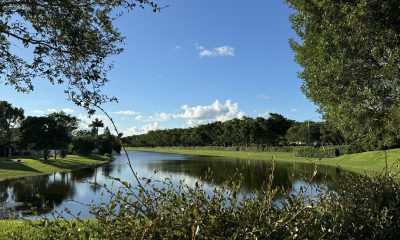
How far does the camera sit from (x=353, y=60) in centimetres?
1389

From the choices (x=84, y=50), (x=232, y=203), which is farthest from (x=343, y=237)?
(x=84, y=50)

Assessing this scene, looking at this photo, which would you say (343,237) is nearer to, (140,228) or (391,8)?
(140,228)

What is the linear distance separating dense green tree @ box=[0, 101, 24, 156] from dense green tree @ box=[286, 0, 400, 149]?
75.1m

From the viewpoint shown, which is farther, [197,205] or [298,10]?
[298,10]

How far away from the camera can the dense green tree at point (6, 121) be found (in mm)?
78500

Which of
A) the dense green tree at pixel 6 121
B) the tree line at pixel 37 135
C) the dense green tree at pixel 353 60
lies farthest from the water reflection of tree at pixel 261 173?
the dense green tree at pixel 6 121


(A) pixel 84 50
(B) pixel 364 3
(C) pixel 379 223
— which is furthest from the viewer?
(B) pixel 364 3

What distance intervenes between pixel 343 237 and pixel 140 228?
2496 mm

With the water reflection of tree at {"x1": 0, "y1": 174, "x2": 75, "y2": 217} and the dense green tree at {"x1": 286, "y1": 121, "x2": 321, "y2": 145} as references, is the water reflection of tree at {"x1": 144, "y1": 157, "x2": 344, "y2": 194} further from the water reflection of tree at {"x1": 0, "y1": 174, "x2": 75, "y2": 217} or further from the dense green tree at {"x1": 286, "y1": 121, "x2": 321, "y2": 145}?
the dense green tree at {"x1": 286, "y1": 121, "x2": 321, "y2": 145}

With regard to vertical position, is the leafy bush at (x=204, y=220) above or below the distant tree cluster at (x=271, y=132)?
below

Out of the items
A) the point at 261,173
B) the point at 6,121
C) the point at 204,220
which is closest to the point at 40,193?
the point at 261,173

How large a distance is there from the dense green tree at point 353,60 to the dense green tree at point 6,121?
75065 millimetres

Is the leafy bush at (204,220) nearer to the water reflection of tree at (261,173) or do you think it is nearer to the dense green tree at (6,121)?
the water reflection of tree at (261,173)

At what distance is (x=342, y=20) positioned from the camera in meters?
13.3
